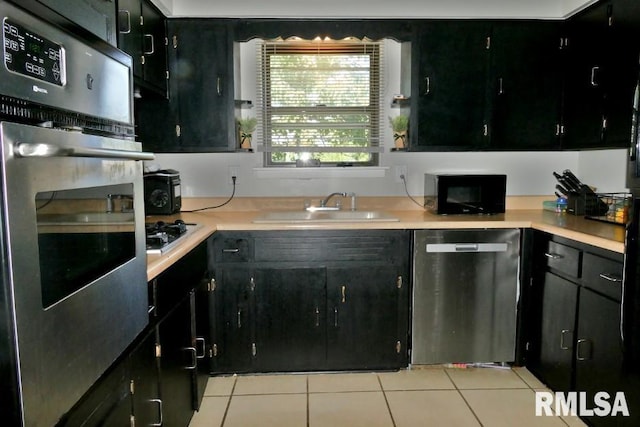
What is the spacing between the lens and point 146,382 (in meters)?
1.48

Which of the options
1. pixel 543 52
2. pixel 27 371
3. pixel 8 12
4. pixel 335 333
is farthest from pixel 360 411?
pixel 543 52

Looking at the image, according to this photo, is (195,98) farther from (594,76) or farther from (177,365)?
(594,76)

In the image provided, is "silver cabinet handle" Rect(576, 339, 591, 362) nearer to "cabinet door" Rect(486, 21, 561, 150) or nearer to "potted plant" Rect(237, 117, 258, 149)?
"cabinet door" Rect(486, 21, 561, 150)

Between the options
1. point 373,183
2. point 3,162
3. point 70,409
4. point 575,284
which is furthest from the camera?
point 373,183

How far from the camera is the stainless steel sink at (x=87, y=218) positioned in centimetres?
82

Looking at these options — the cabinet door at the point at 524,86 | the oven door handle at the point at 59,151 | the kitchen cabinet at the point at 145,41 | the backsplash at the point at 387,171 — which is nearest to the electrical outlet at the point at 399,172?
the backsplash at the point at 387,171

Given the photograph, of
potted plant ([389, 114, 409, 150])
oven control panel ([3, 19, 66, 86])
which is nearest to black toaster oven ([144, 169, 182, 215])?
potted plant ([389, 114, 409, 150])

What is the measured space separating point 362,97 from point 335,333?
163 cm

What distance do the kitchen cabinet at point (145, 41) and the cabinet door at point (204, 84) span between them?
112mm

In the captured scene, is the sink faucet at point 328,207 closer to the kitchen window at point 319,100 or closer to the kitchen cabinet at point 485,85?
the kitchen window at point 319,100

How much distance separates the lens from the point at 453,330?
8.63ft

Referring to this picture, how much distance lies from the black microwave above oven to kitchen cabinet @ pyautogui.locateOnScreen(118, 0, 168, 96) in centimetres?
179

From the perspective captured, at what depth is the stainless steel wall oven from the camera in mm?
729

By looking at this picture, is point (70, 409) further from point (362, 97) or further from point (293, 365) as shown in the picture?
point (362, 97)
